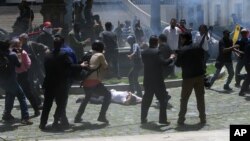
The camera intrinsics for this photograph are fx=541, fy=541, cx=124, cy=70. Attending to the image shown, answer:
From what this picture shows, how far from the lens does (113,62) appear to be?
45.4 ft

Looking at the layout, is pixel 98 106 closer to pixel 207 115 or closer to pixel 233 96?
pixel 207 115

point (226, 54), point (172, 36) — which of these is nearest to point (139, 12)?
point (172, 36)

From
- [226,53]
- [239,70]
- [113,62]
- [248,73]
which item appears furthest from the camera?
[113,62]

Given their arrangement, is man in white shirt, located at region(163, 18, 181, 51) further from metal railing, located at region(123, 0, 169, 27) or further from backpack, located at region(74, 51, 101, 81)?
metal railing, located at region(123, 0, 169, 27)

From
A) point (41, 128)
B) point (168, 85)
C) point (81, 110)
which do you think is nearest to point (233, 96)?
point (168, 85)

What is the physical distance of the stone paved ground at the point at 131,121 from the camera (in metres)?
8.91

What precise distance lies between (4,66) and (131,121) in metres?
2.45

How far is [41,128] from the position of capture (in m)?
9.23

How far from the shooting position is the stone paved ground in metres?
8.91

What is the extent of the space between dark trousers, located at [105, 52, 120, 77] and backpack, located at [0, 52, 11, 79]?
4.42 meters

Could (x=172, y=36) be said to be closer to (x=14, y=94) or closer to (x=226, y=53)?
(x=226, y=53)

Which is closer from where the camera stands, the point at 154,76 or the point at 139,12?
the point at 154,76

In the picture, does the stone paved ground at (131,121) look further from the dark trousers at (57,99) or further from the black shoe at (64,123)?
the dark trousers at (57,99)

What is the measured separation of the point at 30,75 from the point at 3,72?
1935mm
